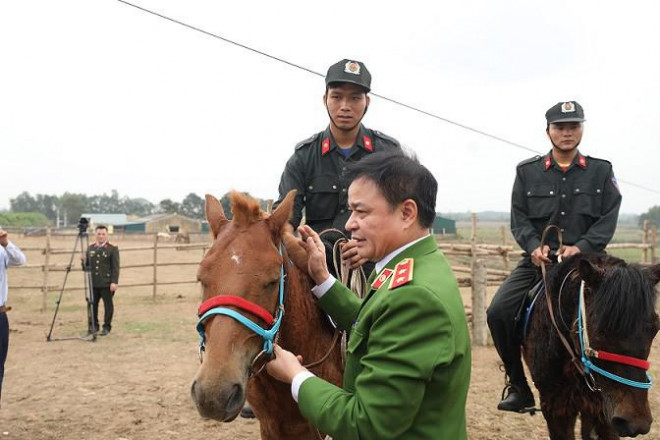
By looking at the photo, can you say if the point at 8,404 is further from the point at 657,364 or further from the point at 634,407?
the point at 657,364

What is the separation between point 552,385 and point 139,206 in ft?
395

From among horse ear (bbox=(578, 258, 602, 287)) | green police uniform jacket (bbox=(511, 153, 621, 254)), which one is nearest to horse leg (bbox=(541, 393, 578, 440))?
horse ear (bbox=(578, 258, 602, 287))

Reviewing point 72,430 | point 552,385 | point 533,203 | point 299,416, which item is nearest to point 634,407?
point 552,385

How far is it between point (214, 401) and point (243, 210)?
2.77 ft

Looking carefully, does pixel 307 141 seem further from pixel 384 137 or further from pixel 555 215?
pixel 555 215

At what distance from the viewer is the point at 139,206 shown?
115 m

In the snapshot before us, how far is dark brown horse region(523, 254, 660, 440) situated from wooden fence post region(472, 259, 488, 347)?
573 centimetres

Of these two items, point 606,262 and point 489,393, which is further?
point 489,393

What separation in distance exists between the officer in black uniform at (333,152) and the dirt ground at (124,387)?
3.17 meters

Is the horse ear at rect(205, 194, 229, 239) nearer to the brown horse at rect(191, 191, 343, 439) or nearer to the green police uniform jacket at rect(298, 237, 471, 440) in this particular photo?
the brown horse at rect(191, 191, 343, 439)

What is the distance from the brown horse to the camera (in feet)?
5.79

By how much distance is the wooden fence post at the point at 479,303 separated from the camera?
9758 millimetres

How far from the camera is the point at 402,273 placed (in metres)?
1.48

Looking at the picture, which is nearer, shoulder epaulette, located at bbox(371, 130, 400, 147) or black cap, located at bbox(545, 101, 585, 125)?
shoulder epaulette, located at bbox(371, 130, 400, 147)
